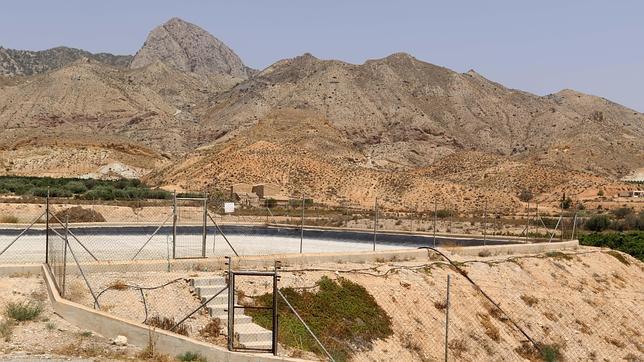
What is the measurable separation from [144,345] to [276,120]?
91.3 meters

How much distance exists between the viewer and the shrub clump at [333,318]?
15.7m

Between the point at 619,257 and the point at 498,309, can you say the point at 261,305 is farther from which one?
the point at 619,257

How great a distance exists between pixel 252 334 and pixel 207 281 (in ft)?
12.4

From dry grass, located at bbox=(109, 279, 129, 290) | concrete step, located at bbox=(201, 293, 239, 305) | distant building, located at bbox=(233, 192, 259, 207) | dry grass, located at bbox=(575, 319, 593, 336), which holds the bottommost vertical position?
dry grass, located at bbox=(575, 319, 593, 336)

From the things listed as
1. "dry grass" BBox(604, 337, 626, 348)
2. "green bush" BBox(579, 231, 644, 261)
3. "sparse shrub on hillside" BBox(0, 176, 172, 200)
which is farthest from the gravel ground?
"sparse shrub on hillside" BBox(0, 176, 172, 200)

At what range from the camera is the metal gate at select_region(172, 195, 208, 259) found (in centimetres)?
2095

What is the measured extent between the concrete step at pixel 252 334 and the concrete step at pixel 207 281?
2.96 m

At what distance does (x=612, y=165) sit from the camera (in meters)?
108

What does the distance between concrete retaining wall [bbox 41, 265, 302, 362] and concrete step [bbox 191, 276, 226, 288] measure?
127 inches

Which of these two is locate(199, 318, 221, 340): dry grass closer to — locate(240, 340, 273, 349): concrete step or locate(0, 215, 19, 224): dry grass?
locate(240, 340, 273, 349): concrete step

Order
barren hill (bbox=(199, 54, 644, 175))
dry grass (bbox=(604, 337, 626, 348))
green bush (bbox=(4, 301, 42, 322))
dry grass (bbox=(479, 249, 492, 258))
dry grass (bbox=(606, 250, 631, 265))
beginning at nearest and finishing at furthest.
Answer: green bush (bbox=(4, 301, 42, 322)), dry grass (bbox=(604, 337, 626, 348)), dry grass (bbox=(479, 249, 492, 258)), dry grass (bbox=(606, 250, 631, 265)), barren hill (bbox=(199, 54, 644, 175))

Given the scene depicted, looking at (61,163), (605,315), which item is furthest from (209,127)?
(605,315)

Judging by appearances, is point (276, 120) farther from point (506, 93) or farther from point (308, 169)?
point (506, 93)

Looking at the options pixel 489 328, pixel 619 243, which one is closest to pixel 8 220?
pixel 489 328
